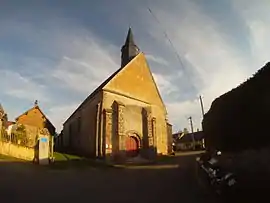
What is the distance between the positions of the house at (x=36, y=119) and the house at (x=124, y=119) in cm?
619

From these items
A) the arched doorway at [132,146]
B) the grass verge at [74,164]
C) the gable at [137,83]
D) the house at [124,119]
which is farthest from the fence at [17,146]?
the arched doorway at [132,146]

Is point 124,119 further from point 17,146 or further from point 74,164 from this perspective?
point 17,146

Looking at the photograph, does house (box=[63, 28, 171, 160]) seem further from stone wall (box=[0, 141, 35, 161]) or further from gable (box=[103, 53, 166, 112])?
stone wall (box=[0, 141, 35, 161])

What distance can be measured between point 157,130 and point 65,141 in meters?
16.9

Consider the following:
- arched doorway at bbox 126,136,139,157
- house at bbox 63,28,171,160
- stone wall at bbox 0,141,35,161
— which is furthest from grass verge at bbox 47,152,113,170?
arched doorway at bbox 126,136,139,157

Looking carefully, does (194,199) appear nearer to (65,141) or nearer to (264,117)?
(264,117)

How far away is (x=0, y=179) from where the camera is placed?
14406 mm

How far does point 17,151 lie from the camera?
26.9 metres

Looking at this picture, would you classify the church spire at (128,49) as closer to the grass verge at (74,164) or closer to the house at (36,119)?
the house at (36,119)

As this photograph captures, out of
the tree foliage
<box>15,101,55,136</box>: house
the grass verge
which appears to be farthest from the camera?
<box>15,101,55,136</box>: house

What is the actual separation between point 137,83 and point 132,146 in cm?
876

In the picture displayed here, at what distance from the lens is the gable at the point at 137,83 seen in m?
36.4

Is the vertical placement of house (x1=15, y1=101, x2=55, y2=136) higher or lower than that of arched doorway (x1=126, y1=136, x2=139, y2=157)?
higher

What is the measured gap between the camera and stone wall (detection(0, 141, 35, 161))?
26.3m
